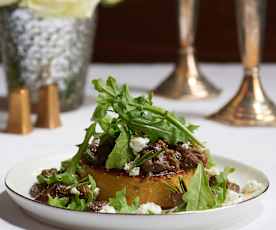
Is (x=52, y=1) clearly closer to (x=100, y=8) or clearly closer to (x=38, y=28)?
(x=38, y=28)

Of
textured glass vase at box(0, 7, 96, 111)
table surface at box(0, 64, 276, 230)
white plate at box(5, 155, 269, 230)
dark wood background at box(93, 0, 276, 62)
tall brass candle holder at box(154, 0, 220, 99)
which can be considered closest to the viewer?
white plate at box(5, 155, 269, 230)

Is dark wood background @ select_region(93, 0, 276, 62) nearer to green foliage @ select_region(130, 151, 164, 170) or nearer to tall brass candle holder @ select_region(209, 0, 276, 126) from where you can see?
tall brass candle holder @ select_region(209, 0, 276, 126)

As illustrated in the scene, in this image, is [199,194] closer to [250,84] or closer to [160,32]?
Result: [250,84]

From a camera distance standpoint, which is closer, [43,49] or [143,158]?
[143,158]

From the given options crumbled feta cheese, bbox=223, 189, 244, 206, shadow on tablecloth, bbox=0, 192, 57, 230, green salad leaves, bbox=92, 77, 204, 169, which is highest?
green salad leaves, bbox=92, 77, 204, 169

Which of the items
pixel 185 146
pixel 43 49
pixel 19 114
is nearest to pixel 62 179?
pixel 185 146

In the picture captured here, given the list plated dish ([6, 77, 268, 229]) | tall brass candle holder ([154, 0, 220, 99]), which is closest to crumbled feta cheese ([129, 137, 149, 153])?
plated dish ([6, 77, 268, 229])

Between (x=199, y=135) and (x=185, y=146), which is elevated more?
(x=185, y=146)
